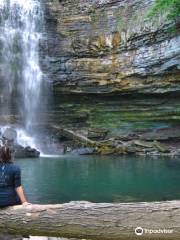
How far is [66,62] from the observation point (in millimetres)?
36750

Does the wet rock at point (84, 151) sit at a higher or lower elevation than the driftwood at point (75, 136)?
lower

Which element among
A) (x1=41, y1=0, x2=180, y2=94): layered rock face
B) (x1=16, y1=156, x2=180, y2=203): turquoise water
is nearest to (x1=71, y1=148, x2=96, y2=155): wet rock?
(x1=41, y1=0, x2=180, y2=94): layered rock face

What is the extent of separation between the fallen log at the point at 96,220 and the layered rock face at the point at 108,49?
28.4 metres

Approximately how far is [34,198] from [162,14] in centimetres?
2152

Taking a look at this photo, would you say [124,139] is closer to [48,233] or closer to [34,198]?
[34,198]

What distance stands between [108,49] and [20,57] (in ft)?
26.7

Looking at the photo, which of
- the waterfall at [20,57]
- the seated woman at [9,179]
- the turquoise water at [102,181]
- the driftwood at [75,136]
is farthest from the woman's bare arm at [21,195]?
the waterfall at [20,57]

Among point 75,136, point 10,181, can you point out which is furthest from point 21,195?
point 75,136

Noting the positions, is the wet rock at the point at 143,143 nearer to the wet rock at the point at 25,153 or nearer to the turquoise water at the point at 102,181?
the turquoise water at the point at 102,181

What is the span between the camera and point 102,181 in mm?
20016

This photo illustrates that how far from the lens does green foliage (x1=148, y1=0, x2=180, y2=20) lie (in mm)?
30344

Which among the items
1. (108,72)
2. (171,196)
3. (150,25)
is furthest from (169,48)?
(171,196)

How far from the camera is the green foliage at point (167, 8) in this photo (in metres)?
30.3

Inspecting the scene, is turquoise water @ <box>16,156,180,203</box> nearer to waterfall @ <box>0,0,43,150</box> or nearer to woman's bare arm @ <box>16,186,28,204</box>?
woman's bare arm @ <box>16,186,28,204</box>
